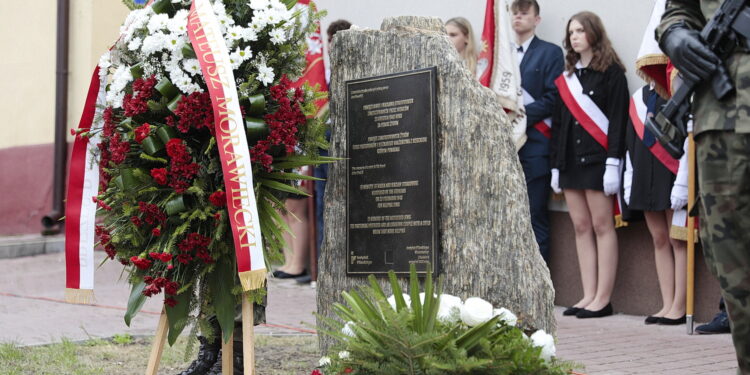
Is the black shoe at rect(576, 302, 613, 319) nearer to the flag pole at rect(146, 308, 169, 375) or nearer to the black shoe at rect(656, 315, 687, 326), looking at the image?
the black shoe at rect(656, 315, 687, 326)

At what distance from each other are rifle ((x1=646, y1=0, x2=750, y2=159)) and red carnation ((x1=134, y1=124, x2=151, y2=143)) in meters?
2.23

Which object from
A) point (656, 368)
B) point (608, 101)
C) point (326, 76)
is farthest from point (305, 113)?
point (326, 76)

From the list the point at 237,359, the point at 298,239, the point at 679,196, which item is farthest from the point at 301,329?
the point at 298,239

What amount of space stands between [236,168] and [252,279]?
48cm

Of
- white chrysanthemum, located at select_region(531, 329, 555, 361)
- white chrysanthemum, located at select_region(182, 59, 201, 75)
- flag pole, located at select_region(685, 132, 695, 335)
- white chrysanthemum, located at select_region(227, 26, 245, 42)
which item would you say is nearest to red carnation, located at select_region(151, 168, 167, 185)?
white chrysanthemum, located at select_region(182, 59, 201, 75)

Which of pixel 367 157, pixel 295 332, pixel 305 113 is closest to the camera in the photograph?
pixel 305 113

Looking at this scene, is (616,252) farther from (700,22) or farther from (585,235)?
(700,22)

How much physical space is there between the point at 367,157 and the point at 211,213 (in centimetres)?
105

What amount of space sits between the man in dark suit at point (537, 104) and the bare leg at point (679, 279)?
51.7 inches

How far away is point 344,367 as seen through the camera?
11.9ft

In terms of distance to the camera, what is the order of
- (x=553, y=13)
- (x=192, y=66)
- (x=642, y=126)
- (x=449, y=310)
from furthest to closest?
(x=553, y=13) → (x=642, y=126) → (x=192, y=66) → (x=449, y=310)

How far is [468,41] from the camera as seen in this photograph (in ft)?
29.2

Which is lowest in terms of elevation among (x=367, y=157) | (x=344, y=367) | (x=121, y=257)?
(x=344, y=367)

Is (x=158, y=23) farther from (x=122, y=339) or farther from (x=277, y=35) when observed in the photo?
(x=122, y=339)
